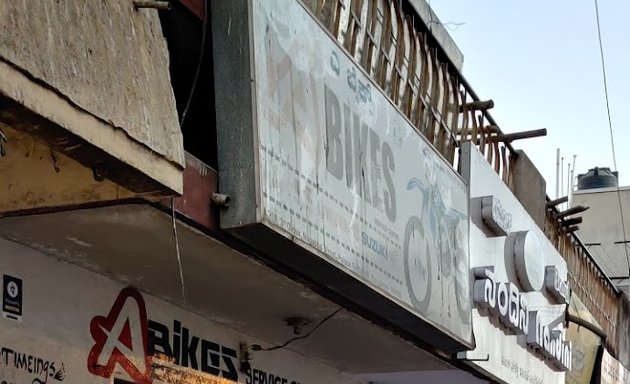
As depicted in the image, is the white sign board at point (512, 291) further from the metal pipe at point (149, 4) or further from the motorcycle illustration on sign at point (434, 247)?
the metal pipe at point (149, 4)

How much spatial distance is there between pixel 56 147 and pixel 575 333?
12604 millimetres

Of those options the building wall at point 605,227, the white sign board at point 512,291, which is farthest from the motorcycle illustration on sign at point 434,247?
the building wall at point 605,227

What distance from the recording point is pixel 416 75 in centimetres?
1025

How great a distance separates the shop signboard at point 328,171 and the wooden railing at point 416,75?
0.45m

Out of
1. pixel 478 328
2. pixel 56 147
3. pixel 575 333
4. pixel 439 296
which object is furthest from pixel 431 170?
pixel 575 333

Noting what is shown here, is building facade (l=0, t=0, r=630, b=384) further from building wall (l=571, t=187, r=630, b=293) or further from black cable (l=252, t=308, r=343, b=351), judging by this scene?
building wall (l=571, t=187, r=630, b=293)

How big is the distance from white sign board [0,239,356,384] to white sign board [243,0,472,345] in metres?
1.47

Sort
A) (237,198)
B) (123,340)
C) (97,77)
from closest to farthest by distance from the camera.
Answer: (97,77) < (237,198) < (123,340)

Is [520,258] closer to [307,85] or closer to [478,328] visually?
[478,328]

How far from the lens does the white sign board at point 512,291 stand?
11.0 metres

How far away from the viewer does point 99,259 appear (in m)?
6.82

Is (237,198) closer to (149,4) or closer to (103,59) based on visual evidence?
(149,4)

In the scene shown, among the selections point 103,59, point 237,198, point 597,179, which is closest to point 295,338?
point 237,198

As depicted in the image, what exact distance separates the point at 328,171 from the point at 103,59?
2683 millimetres
